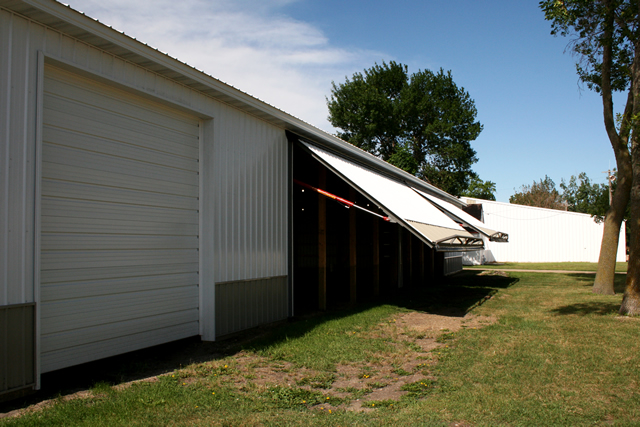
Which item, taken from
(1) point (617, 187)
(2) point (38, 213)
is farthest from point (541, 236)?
(2) point (38, 213)

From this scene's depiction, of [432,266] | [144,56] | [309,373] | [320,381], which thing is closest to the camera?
[320,381]

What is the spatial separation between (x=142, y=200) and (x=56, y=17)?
2.39 metres

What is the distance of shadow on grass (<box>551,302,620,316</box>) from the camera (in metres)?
9.48

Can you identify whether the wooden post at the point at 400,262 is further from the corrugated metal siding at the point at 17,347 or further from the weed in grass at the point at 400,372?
the corrugated metal siding at the point at 17,347

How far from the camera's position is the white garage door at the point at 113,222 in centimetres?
512

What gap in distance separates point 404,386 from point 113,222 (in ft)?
13.2

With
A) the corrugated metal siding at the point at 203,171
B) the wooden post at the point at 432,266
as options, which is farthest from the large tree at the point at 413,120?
the corrugated metal siding at the point at 203,171

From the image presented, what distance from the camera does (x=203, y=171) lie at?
23.5 feet

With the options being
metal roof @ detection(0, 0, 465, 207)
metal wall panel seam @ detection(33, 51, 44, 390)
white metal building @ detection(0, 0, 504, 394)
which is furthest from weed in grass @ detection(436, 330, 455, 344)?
metal wall panel seam @ detection(33, 51, 44, 390)

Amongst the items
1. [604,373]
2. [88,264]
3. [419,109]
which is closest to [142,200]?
[88,264]

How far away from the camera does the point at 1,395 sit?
4270 millimetres

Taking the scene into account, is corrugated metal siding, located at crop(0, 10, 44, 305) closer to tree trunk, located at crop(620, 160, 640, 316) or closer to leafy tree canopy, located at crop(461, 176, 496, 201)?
tree trunk, located at crop(620, 160, 640, 316)

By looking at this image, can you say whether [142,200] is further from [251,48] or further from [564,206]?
[564,206]

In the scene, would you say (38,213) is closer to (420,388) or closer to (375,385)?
(375,385)
